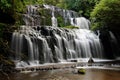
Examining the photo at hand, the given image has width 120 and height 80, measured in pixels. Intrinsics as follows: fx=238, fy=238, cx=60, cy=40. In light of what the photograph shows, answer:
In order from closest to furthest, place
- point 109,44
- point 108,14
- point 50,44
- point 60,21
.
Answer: point 108,14 → point 50,44 → point 109,44 → point 60,21

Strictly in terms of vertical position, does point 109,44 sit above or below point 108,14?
below

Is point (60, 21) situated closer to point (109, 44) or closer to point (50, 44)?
point (109, 44)

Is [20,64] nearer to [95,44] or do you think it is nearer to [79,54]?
[79,54]

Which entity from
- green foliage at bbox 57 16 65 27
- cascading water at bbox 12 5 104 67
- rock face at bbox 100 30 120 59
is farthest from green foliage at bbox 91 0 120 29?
green foliage at bbox 57 16 65 27

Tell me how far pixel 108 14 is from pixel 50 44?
6191 mm

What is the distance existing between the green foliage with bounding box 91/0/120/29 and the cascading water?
A: 4.02 meters

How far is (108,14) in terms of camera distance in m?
21.2

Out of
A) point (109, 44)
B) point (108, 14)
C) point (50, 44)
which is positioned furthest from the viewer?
point (109, 44)

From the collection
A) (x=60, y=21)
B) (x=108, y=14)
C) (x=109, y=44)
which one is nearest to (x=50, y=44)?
(x=108, y=14)

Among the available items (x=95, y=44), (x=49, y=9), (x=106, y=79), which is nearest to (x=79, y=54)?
(x=95, y=44)

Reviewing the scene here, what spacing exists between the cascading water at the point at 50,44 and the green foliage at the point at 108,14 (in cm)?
402

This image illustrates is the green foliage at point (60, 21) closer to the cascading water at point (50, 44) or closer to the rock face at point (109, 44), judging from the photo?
the cascading water at point (50, 44)

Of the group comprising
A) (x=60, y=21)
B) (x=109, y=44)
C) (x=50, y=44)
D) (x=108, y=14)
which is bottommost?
(x=109, y=44)

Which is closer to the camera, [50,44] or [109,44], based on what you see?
[50,44]
